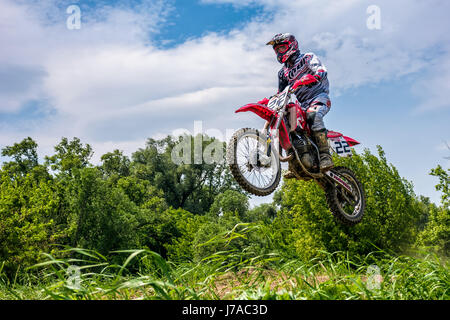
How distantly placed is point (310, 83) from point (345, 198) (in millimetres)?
2350

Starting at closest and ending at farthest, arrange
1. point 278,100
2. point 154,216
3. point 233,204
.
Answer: point 278,100 → point 154,216 → point 233,204

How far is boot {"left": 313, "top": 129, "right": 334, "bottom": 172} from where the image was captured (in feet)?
22.4

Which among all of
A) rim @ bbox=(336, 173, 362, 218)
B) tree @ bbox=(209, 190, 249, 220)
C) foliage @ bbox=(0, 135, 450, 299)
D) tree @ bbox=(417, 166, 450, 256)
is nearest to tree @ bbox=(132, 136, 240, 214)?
foliage @ bbox=(0, 135, 450, 299)

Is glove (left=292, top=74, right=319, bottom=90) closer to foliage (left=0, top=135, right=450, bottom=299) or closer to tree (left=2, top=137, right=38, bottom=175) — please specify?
foliage (left=0, top=135, right=450, bottom=299)

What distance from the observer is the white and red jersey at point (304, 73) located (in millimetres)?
6680

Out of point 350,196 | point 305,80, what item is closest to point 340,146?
point 350,196

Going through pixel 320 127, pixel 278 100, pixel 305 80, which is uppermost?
pixel 305 80

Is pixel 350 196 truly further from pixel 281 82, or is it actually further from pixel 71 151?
pixel 71 151

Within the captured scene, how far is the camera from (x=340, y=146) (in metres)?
7.36

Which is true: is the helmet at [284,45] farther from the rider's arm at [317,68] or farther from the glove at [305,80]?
the glove at [305,80]

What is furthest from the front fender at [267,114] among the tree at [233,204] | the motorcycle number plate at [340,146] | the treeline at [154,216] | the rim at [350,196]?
the tree at [233,204]
